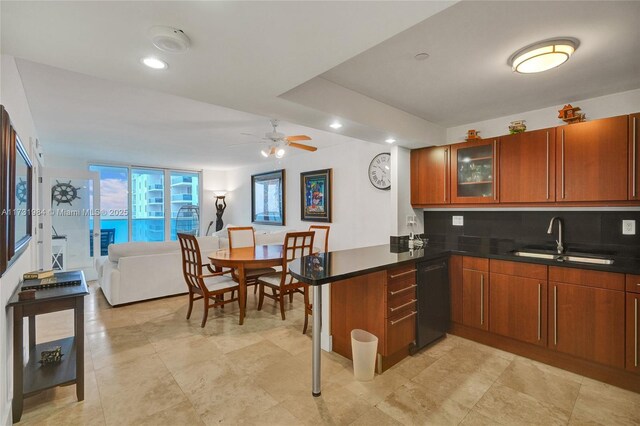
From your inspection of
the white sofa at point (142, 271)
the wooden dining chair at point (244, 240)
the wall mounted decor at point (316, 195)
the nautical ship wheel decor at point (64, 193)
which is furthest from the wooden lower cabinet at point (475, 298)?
the nautical ship wheel decor at point (64, 193)

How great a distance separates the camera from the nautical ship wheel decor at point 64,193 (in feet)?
16.4

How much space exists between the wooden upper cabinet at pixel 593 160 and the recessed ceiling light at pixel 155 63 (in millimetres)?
3108

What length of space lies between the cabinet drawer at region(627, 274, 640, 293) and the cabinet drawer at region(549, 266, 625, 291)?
30 mm

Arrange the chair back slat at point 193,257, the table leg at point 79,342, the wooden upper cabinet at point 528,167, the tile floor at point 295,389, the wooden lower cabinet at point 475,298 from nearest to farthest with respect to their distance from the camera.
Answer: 1. the tile floor at point 295,389
2. the table leg at point 79,342
3. the wooden upper cabinet at point 528,167
4. the wooden lower cabinet at point 475,298
5. the chair back slat at point 193,257

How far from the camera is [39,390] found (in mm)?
1832

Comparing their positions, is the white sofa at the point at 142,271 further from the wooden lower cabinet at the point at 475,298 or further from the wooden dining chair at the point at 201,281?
the wooden lower cabinet at the point at 475,298

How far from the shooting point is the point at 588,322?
2234mm

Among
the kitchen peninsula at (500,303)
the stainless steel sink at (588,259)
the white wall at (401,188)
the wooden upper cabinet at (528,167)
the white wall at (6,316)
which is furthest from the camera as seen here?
the white wall at (401,188)

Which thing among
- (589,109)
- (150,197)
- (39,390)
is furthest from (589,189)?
(150,197)

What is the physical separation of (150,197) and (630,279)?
8269 millimetres

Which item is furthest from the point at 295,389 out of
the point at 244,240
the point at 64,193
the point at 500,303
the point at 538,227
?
the point at 64,193

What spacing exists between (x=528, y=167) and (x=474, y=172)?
489 mm

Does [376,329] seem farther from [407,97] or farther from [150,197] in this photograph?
[150,197]

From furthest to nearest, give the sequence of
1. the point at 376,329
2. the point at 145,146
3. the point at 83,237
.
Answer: the point at 83,237 → the point at 145,146 → the point at 376,329
